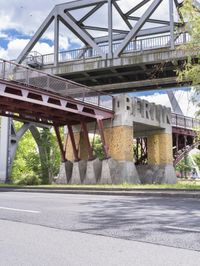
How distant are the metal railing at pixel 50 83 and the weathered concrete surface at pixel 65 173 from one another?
5.26 metres

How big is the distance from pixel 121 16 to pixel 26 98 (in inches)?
975

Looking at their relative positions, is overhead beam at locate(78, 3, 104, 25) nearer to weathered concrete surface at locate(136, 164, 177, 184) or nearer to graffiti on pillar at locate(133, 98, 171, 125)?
graffiti on pillar at locate(133, 98, 171, 125)

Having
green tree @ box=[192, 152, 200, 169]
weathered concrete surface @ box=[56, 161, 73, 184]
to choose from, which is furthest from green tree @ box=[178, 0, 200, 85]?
green tree @ box=[192, 152, 200, 169]

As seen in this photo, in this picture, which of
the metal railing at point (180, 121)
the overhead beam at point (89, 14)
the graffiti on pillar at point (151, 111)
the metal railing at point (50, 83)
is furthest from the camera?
the metal railing at point (180, 121)

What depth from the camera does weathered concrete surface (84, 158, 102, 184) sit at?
Result: 27.2 m

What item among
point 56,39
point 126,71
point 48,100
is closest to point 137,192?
point 48,100

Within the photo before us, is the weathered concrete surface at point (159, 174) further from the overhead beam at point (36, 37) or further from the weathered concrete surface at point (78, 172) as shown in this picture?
the overhead beam at point (36, 37)

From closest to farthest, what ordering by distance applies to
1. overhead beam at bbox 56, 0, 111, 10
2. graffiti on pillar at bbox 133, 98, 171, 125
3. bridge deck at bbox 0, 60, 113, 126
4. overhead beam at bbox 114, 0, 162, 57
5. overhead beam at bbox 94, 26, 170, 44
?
bridge deck at bbox 0, 60, 113, 126 < graffiti on pillar at bbox 133, 98, 171, 125 < overhead beam at bbox 114, 0, 162, 57 < overhead beam at bbox 56, 0, 111, 10 < overhead beam at bbox 94, 26, 170, 44

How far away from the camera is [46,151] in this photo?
128 ft

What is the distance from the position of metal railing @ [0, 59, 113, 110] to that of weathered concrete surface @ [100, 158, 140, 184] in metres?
4.15

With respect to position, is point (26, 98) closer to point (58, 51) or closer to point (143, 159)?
point (58, 51)

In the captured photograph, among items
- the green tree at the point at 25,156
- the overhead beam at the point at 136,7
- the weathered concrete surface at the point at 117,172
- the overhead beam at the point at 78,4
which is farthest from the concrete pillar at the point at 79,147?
the overhead beam at the point at 136,7

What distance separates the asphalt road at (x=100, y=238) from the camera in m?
4.95

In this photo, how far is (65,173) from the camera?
2920cm
